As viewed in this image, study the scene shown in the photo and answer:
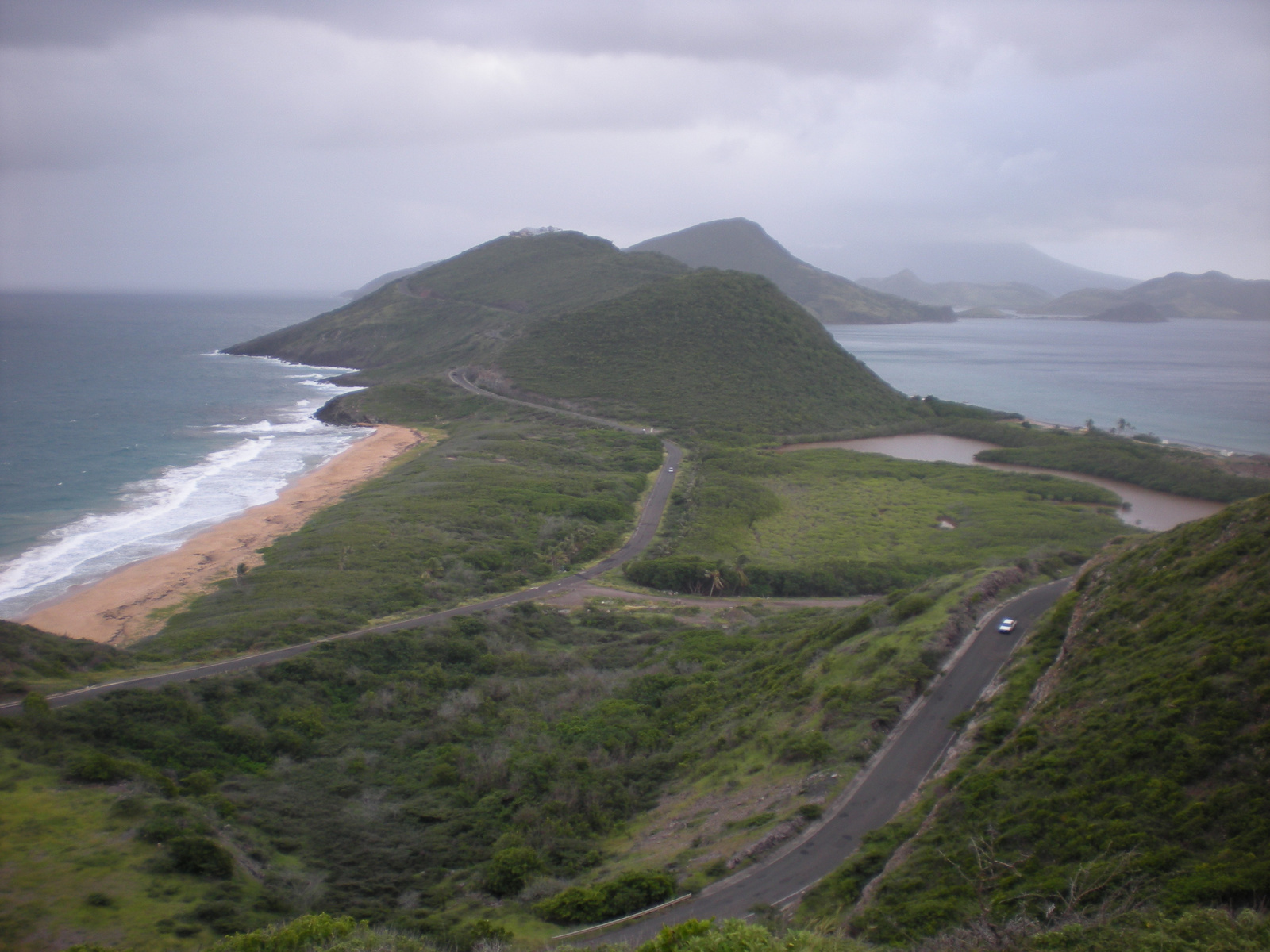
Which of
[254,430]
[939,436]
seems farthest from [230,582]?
[939,436]

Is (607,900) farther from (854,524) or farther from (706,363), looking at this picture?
(706,363)

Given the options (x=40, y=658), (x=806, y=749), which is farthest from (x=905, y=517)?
(x=40, y=658)

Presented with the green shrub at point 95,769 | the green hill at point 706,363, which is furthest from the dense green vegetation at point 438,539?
the green hill at point 706,363

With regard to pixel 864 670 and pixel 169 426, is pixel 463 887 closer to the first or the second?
pixel 864 670

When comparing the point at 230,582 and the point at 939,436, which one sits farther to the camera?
the point at 939,436

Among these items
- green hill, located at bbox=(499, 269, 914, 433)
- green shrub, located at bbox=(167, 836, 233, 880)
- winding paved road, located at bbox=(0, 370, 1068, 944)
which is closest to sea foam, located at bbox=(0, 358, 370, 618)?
winding paved road, located at bbox=(0, 370, 1068, 944)

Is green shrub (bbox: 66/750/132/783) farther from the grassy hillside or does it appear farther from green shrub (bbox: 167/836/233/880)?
the grassy hillside
